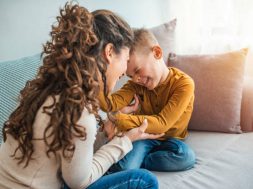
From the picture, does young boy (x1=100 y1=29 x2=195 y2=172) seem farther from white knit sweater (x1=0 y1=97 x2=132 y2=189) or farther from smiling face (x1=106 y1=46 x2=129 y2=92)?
white knit sweater (x1=0 y1=97 x2=132 y2=189)

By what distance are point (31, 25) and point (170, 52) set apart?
2.28ft

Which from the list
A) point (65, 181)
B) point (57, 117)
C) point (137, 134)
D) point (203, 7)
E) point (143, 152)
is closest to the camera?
point (57, 117)

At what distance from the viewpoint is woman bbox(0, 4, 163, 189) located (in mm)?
859

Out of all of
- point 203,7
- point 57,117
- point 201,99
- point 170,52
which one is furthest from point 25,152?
point 203,7

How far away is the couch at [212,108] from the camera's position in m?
1.25

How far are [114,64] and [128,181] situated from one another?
1.17 ft

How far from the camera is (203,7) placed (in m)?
1.91

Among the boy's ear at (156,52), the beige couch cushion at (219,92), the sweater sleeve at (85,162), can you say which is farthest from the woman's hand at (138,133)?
the beige couch cushion at (219,92)

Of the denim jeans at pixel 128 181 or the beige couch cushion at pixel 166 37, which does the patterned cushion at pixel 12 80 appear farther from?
the beige couch cushion at pixel 166 37

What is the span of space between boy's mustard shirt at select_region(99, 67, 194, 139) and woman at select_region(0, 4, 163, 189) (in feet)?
1.20

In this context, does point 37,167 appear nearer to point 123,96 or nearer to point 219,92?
point 123,96

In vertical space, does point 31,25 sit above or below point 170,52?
above

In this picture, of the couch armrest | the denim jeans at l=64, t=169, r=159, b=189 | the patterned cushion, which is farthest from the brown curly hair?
the couch armrest

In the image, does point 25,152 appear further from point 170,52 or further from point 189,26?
point 189,26
